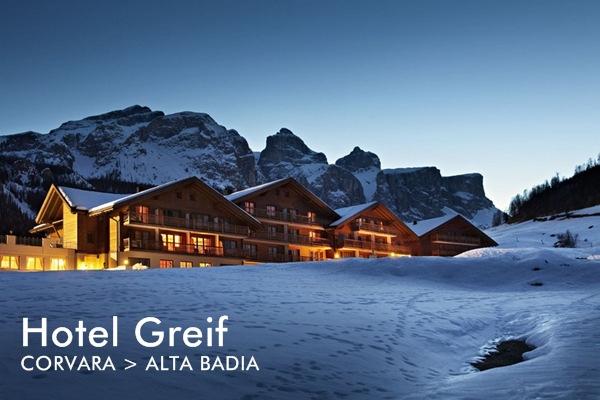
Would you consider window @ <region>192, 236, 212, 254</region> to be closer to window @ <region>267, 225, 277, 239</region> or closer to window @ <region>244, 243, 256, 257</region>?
window @ <region>244, 243, 256, 257</region>

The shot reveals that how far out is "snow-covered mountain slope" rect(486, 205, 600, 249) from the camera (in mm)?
88488

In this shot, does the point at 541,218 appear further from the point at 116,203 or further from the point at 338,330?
the point at 338,330

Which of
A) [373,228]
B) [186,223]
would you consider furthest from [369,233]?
[186,223]

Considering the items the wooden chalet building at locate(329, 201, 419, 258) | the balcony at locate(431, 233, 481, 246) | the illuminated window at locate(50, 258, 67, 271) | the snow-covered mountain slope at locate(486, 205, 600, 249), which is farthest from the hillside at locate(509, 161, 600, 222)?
the illuminated window at locate(50, 258, 67, 271)

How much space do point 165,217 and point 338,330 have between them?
46138mm

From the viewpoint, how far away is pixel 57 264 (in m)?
57.4

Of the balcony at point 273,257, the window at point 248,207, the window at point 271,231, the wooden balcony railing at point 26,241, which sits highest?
the window at point 248,207

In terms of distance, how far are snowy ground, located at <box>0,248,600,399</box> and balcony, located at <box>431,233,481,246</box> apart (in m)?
52.3

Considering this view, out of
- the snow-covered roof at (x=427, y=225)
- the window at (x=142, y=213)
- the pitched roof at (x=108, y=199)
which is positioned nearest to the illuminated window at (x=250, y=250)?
the pitched roof at (x=108, y=199)

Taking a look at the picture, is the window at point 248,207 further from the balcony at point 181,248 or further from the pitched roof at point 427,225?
the pitched roof at point 427,225

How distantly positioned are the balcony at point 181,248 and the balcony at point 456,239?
100.0ft

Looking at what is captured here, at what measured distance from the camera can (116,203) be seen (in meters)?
57.2

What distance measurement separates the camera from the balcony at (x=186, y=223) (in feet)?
194

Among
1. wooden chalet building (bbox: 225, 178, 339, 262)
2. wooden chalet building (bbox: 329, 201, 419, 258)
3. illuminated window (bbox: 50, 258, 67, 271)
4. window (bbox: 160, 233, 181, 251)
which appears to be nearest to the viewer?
illuminated window (bbox: 50, 258, 67, 271)
